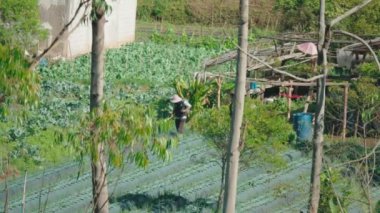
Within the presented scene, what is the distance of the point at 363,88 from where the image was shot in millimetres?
18734

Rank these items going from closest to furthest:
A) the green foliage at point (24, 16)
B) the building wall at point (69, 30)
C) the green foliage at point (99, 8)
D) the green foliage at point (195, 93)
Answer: the green foliage at point (99, 8) < the green foliage at point (195, 93) < the green foliage at point (24, 16) < the building wall at point (69, 30)

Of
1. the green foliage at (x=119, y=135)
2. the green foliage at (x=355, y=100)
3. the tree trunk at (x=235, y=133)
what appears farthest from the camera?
the green foliage at (x=355, y=100)

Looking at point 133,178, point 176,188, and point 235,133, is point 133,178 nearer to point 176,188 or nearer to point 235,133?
point 176,188

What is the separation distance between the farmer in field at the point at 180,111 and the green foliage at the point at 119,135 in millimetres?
11072

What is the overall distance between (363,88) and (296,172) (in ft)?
8.18

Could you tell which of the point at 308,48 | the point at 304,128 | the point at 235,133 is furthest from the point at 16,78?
the point at 308,48

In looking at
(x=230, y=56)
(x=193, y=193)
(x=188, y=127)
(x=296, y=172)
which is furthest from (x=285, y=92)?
(x=193, y=193)

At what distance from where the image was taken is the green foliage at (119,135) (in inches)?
313

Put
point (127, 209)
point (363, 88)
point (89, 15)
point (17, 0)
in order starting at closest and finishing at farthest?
point (89, 15), point (127, 209), point (363, 88), point (17, 0)

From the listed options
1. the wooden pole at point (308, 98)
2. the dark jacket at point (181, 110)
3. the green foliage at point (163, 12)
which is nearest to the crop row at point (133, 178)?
the dark jacket at point (181, 110)

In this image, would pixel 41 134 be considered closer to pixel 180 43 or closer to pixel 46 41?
pixel 46 41

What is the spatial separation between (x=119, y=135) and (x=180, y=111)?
11.7 metres

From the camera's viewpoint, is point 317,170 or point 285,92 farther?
point 285,92

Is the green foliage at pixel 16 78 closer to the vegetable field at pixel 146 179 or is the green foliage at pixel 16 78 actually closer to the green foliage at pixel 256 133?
the vegetable field at pixel 146 179
